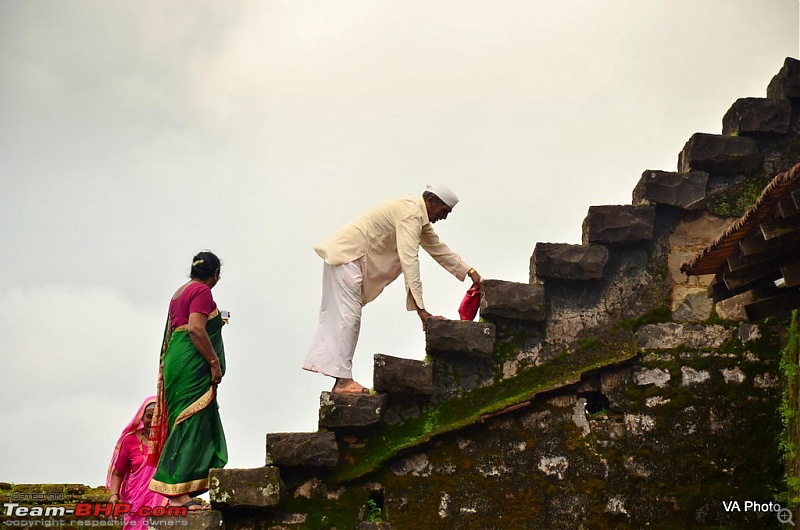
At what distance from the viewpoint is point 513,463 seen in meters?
7.35

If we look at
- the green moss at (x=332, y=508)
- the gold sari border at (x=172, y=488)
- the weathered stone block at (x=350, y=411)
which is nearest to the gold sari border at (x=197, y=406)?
the gold sari border at (x=172, y=488)

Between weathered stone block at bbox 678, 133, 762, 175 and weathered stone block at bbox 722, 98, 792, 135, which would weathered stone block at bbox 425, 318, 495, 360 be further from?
weathered stone block at bbox 722, 98, 792, 135

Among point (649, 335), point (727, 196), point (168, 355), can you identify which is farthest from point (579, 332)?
point (168, 355)

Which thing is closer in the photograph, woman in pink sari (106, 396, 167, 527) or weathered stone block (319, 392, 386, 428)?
weathered stone block (319, 392, 386, 428)

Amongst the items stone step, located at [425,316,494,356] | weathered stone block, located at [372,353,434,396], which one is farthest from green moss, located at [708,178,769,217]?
weathered stone block, located at [372,353,434,396]

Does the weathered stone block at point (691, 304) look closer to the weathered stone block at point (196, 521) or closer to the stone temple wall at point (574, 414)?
the stone temple wall at point (574, 414)

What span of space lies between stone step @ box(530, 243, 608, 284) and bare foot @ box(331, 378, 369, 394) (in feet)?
5.44

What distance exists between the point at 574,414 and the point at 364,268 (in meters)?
1.99

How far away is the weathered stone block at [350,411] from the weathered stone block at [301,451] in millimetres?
148

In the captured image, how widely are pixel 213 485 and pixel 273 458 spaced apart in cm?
47

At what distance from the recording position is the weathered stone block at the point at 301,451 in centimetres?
724

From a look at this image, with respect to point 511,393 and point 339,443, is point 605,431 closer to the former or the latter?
point 511,393

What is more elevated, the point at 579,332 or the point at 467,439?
the point at 579,332

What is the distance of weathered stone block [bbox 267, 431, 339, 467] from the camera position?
285 inches
